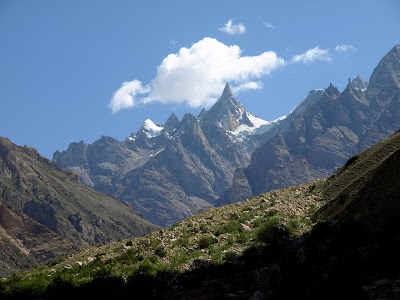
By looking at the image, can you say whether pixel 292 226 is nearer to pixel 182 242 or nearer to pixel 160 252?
pixel 182 242

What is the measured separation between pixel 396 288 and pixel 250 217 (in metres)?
16.1

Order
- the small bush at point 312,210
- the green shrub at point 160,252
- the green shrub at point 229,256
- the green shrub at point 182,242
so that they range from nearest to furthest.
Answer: the green shrub at point 229,256, the green shrub at point 160,252, the green shrub at point 182,242, the small bush at point 312,210

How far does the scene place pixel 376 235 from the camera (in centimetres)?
2111

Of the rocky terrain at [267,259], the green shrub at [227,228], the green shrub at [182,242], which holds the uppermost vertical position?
the green shrub at [227,228]

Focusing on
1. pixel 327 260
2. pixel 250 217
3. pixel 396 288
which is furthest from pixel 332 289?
pixel 250 217

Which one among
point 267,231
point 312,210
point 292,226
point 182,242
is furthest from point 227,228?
point 312,210

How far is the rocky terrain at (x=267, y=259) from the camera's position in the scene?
18344 mm

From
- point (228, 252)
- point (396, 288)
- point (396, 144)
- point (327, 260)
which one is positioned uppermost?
point (396, 144)

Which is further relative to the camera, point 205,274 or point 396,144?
point 396,144

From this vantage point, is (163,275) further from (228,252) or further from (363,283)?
(363,283)

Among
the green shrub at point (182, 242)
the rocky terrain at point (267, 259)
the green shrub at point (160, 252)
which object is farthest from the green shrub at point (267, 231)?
the green shrub at point (160, 252)

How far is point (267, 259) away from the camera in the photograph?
23000 mm

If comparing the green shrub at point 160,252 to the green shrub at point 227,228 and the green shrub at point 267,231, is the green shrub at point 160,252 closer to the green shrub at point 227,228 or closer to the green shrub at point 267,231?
the green shrub at point 227,228

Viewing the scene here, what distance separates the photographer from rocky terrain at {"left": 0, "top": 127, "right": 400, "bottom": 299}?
18.3 m
